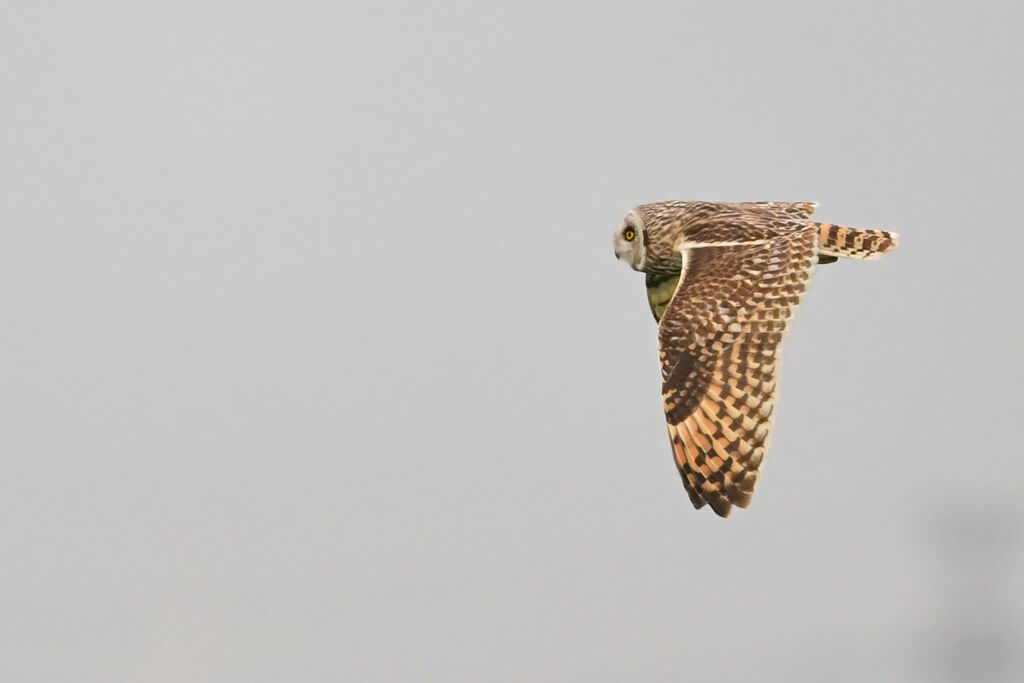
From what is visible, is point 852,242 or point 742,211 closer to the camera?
point 852,242

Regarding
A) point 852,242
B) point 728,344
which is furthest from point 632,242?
point 728,344

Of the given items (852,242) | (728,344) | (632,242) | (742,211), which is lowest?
(728,344)

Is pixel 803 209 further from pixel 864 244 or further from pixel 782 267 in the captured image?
pixel 782 267

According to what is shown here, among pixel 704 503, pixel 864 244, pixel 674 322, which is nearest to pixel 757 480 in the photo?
pixel 704 503

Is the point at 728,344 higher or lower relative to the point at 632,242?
lower

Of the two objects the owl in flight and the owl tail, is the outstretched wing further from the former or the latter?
the owl tail

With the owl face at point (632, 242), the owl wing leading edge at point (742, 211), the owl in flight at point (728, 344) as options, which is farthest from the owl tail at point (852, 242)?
the owl face at point (632, 242)

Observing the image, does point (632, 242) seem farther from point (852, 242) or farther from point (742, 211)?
point (852, 242)

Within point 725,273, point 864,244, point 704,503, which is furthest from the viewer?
point 864,244
